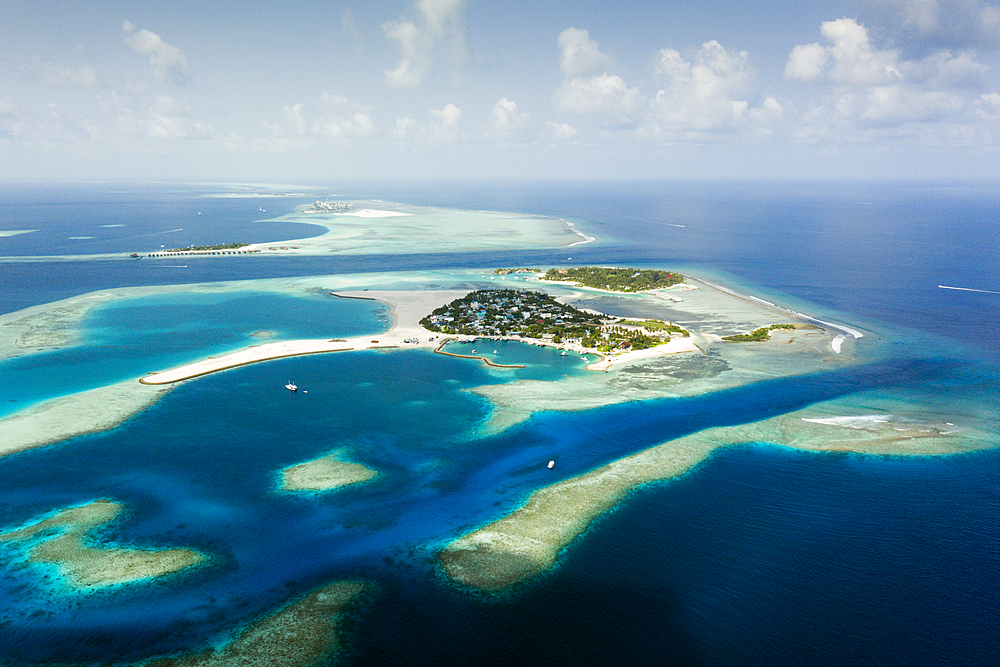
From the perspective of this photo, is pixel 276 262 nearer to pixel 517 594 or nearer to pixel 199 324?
pixel 199 324

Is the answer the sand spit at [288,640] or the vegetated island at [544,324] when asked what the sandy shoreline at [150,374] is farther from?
the sand spit at [288,640]

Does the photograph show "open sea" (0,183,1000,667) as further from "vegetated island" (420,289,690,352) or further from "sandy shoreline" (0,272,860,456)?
"vegetated island" (420,289,690,352)

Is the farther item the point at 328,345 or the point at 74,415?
the point at 328,345

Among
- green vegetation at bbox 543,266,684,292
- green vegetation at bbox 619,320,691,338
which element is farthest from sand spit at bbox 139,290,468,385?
green vegetation at bbox 543,266,684,292

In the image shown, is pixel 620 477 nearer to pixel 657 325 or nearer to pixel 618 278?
pixel 657 325

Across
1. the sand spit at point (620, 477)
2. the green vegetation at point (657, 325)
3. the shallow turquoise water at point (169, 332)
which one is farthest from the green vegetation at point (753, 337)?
the shallow turquoise water at point (169, 332)

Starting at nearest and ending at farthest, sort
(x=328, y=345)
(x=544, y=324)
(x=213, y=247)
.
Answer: (x=328, y=345), (x=544, y=324), (x=213, y=247)

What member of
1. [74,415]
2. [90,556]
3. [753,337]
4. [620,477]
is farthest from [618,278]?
[90,556]
